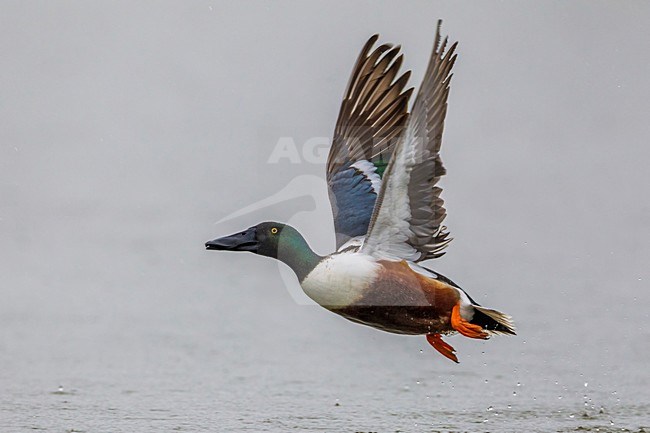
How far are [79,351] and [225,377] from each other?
901mm

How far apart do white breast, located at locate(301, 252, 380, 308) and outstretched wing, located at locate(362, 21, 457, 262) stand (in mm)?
106

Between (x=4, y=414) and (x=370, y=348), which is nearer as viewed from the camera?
(x=4, y=414)

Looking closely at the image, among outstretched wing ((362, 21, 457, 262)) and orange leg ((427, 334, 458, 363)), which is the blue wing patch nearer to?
outstretched wing ((362, 21, 457, 262))

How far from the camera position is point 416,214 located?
5.23m

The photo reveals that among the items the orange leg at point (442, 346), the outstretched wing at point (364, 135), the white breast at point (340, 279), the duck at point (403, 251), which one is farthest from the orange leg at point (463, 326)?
the outstretched wing at point (364, 135)

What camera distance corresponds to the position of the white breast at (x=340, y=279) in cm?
522

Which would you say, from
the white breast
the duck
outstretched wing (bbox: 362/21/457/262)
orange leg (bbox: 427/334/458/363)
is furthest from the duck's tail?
the white breast

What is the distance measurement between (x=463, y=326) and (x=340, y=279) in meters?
0.59

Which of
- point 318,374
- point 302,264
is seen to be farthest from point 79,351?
point 302,264

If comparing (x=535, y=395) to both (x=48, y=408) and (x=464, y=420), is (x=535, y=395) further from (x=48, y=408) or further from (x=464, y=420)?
(x=48, y=408)

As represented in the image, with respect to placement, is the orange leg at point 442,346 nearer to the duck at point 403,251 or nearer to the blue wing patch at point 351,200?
the duck at point 403,251

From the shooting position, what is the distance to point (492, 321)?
543cm

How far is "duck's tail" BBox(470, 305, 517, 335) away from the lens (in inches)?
213

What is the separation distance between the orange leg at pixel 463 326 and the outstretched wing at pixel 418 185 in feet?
0.95
